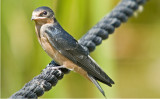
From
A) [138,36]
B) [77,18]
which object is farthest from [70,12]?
[138,36]

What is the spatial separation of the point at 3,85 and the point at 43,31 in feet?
2.76

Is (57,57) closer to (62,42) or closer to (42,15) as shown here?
(62,42)

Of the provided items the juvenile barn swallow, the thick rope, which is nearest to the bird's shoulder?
the juvenile barn swallow

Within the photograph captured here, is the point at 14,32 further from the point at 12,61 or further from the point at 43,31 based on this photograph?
the point at 43,31

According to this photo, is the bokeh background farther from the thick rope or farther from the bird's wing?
the bird's wing

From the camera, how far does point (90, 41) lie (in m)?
2.87

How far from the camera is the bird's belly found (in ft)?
8.69

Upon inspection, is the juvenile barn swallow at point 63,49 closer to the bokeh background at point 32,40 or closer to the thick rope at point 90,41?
the thick rope at point 90,41

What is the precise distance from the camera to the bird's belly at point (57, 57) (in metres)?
2.65

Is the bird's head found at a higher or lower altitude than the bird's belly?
higher

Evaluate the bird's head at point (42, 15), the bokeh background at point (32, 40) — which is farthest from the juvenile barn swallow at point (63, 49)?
the bokeh background at point (32, 40)

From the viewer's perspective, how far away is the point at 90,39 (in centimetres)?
288

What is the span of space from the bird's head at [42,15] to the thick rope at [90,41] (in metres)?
0.23

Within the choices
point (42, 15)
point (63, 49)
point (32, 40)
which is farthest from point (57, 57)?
point (32, 40)
